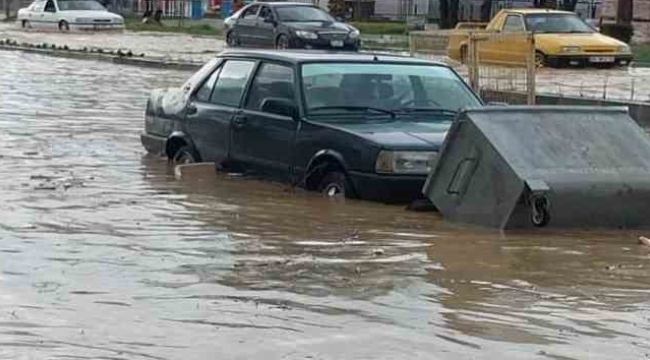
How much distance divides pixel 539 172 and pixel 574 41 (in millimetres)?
22261

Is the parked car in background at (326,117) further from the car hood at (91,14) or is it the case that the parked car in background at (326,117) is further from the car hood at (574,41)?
the car hood at (91,14)

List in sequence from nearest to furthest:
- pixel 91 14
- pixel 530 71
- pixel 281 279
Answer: pixel 281 279
pixel 530 71
pixel 91 14

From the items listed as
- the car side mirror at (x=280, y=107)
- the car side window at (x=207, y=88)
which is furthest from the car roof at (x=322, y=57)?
the car side window at (x=207, y=88)

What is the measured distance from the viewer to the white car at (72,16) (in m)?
52.6

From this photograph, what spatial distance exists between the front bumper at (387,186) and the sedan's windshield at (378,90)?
98 centimetres

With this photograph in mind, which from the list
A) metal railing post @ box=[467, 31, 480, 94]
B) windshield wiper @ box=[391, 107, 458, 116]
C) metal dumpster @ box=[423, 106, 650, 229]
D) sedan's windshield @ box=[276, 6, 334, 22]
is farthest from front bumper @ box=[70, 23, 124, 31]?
metal dumpster @ box=[423, 106, 650, 229]

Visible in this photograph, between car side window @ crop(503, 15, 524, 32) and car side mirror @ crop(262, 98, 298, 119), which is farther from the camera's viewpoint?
car side window @ crop(503, 15, 524, 32)

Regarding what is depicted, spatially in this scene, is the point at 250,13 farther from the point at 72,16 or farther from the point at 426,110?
the point at 426,110

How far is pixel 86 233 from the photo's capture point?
1023 centimetres

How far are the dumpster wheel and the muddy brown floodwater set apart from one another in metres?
0.09

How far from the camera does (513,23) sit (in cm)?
3294

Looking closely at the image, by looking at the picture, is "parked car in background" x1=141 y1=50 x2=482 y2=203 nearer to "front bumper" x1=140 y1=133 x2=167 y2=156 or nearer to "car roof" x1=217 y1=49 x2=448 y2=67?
"car roof" x1=217 y1=49 x2=448 y2=67

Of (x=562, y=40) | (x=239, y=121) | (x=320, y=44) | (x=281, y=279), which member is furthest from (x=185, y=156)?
(x=320, y=44)

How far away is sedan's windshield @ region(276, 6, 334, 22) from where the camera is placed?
122 ft
